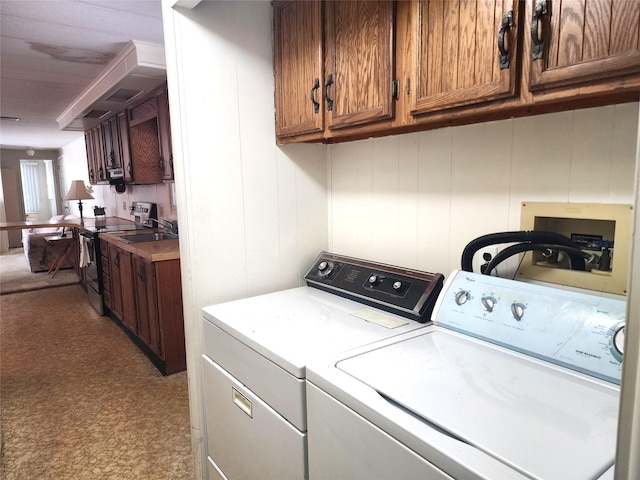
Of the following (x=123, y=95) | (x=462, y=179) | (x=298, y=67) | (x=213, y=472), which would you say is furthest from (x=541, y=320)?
(x=123, y=95)

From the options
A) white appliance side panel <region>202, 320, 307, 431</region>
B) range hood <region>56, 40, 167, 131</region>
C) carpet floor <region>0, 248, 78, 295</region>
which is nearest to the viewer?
white appliance side panel <region>202, 320, 307, 431</region>

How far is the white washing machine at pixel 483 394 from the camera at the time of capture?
69 cm

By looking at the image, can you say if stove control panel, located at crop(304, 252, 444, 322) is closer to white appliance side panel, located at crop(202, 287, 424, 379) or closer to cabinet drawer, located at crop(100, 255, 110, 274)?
white appliance side panel, located at crop(202, 287, 424, 379)

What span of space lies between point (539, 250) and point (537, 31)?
609mm

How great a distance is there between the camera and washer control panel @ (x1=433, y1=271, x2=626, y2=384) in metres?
0.93

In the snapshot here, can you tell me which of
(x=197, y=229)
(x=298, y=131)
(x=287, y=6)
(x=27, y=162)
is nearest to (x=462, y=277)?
(x=298, y=131)

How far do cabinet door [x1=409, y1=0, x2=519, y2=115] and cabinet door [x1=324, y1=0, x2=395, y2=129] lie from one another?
0.32 feet

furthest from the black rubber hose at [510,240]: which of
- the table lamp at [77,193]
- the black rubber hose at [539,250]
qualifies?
the table lamp at [77,193]

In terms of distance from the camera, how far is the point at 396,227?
1646 mm

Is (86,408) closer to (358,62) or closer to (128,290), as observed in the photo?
(128,290)

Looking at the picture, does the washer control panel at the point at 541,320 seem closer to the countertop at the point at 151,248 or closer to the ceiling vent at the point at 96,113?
the countertop at the point at 151,248

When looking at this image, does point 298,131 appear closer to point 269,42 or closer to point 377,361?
point 269,42

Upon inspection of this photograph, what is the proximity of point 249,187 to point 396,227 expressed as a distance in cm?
61

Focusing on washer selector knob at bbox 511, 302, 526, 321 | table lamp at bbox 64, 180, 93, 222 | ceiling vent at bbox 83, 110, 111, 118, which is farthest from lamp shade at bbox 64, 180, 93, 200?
washer selector knob at bbox 511, 302, 526, 321
